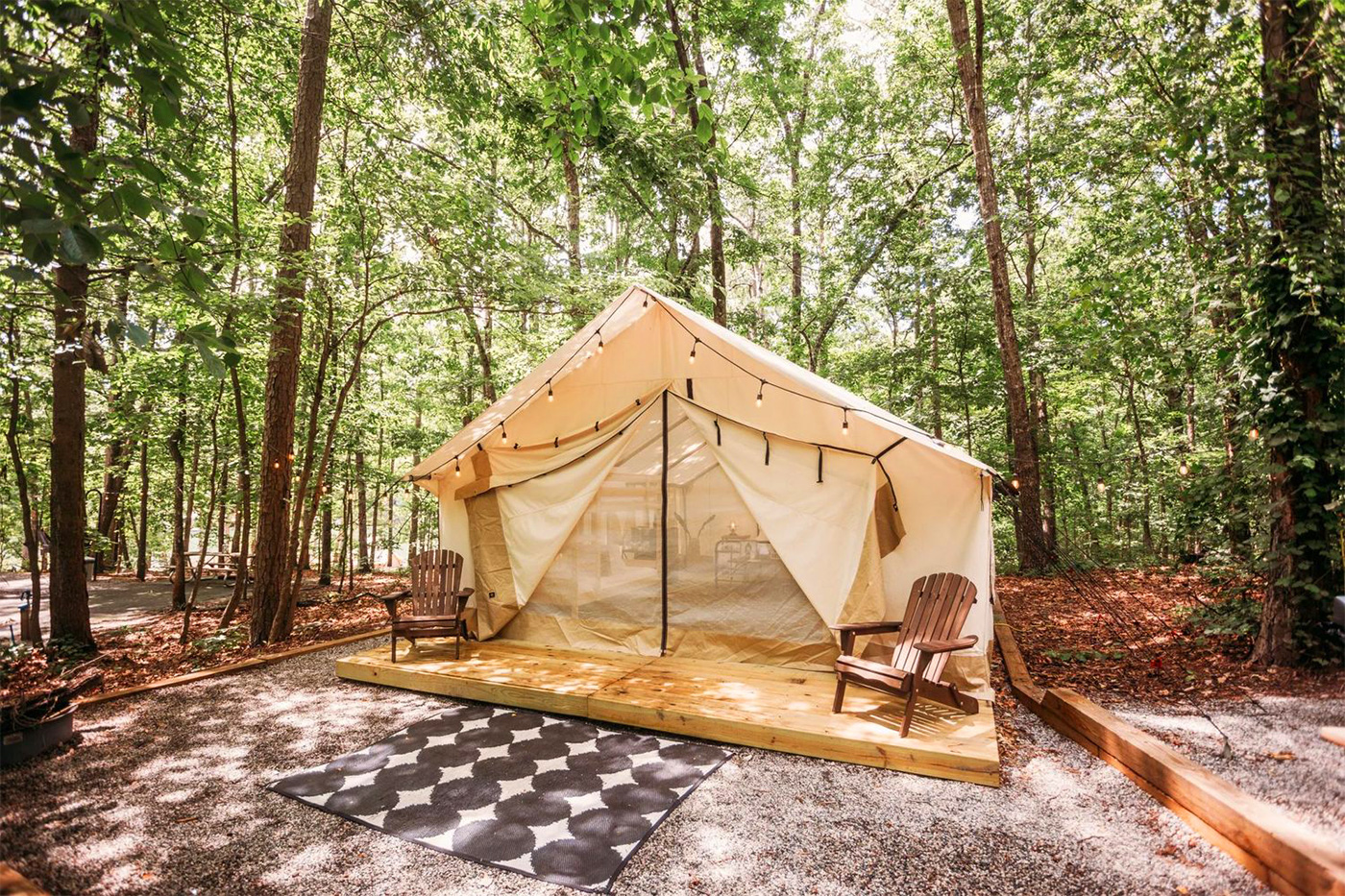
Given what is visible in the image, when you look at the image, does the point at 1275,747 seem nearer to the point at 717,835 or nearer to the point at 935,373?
the point at 717,835

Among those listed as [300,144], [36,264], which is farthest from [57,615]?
[36,264]

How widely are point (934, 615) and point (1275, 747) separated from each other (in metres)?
1.52

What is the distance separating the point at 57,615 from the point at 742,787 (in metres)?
5.91

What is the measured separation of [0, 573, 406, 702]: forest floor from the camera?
470 cm

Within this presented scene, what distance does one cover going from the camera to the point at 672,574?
4.77 m

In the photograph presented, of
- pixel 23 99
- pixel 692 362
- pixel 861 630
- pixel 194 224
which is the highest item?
pixel 692 362

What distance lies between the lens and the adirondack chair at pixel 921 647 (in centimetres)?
329

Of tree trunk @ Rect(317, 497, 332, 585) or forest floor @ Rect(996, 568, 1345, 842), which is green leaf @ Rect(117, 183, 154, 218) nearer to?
forest floor @ Rect(996, 568, 1345, 842)

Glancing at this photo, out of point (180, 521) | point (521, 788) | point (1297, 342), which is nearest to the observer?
point (521, 788)

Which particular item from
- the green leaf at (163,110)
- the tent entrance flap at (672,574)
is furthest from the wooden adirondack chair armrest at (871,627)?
the green leaf at (163,110)

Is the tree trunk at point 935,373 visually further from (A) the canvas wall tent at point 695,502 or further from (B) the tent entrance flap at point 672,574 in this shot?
(B) the tent entrance flap at point 672,574

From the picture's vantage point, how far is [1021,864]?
7.57 feet

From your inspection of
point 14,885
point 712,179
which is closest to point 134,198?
point 14,885

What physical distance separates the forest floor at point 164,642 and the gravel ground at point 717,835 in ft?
4.50
